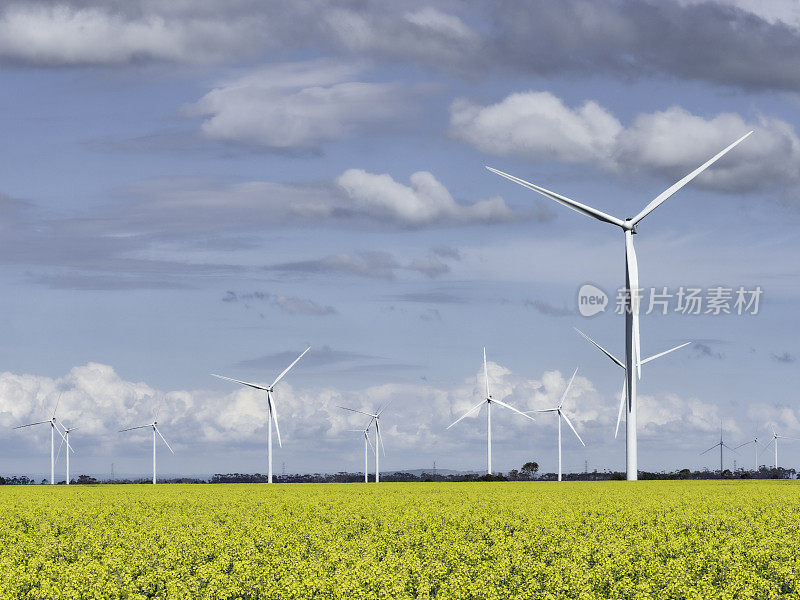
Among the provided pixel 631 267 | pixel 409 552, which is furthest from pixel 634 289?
pixel 409 552

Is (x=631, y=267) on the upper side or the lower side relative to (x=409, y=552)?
upper

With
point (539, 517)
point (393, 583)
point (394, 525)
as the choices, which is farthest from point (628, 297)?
point (393, 583)

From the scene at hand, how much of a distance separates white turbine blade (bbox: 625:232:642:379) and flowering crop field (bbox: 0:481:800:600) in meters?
23.8

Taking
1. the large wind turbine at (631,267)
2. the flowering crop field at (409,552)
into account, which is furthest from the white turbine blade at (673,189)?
the flowering crop field at (409,552)

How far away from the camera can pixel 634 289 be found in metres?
78.6

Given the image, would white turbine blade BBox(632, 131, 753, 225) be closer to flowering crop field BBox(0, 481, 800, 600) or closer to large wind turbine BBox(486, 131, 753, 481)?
large wind turbine BBox(486, 131, 753, 481)

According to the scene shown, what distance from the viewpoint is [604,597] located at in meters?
25.6

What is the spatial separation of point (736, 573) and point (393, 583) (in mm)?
10040

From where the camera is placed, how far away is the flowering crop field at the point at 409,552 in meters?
26.1

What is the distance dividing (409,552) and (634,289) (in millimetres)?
51579

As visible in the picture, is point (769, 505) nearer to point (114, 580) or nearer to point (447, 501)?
point (447, 501)

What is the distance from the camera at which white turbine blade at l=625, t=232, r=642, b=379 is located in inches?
2953

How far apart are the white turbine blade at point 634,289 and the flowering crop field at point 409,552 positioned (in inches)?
938

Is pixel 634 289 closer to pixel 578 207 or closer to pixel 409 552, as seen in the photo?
pixel 578 207
